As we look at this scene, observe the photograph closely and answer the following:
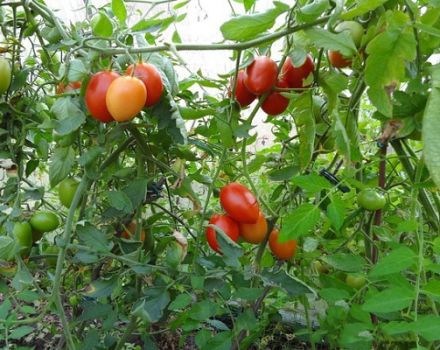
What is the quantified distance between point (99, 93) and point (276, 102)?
10.6 inches

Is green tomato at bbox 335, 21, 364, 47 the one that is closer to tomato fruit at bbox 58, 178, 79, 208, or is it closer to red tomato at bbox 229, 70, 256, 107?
red tomato at bbox 229, 70, 256, 107

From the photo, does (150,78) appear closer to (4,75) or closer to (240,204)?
(240,204)

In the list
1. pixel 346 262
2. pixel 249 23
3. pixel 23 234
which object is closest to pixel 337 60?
pixel 249 23

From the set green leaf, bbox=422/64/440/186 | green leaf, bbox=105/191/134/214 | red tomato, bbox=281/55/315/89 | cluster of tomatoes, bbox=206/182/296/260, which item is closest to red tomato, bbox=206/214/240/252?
cluster of tomatoes, bbox=206/182/296/260

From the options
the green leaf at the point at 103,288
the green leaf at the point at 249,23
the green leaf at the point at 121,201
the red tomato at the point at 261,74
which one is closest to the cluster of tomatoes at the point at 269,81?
the red tomato at the point at 261,74

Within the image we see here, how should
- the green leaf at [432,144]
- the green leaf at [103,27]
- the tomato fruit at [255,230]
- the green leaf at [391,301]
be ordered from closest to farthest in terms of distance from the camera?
the green leaf at [432,144] < the green leaf at [391,301] < the green leaf at [103,27] < the tomato fruit at [255,230]

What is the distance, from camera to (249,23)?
581 millimetres

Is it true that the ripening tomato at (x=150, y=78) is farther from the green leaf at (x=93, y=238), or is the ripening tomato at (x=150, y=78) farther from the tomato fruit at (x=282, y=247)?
the tomato fruit at (x=282, y=247)

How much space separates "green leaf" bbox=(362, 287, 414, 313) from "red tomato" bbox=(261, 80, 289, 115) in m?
0.32

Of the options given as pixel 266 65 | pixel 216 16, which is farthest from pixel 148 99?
pixel 216 16

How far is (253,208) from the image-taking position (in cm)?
75

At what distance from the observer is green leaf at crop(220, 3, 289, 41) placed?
0.57m

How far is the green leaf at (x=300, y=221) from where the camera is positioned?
0.63 meters

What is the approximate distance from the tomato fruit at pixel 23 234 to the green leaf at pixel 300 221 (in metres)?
0.40
